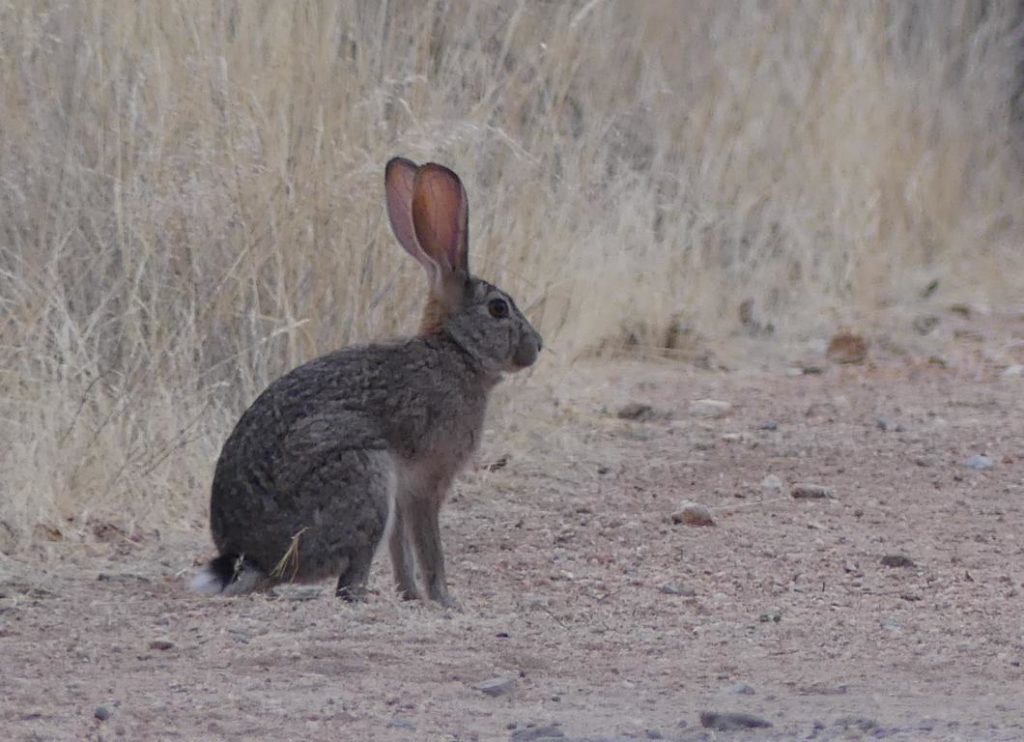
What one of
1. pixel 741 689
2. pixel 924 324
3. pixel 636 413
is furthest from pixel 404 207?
pixel 924 324

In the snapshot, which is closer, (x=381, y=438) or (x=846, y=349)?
(x=381, y=438)

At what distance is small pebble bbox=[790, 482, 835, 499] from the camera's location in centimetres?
650

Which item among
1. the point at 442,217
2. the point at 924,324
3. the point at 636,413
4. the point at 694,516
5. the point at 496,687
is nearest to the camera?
the point at 496,687

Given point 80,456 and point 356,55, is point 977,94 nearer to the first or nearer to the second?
point 356,55

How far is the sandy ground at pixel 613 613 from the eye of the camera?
155 inches

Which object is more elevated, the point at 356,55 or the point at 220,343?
the point at 356,55

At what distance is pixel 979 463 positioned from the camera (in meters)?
7.00

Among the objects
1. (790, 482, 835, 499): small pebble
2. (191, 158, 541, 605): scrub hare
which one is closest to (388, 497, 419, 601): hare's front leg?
(191, 158, 541, 605): scrub hare

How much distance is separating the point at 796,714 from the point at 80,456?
2.40m

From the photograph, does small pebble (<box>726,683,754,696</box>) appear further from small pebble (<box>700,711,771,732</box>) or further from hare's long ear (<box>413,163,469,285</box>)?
hare's long ear (<box>413,163,469,285</box>)

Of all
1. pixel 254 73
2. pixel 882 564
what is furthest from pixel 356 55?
pixel 882 564

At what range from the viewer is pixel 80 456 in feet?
18.4

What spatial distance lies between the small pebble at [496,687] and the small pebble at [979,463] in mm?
3178

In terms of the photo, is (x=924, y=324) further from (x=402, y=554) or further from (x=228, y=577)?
(x=228, y=577)
